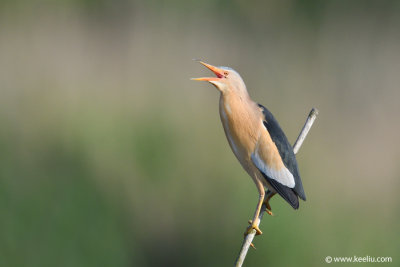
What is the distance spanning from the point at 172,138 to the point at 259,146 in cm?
103

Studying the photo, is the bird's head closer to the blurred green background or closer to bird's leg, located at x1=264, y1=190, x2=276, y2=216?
bird's leg, located at x1=264, y1=190, x2=276, y2=216

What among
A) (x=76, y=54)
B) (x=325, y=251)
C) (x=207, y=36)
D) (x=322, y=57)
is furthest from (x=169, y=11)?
(x=325, y=251)

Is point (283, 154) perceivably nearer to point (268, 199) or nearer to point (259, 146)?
point (259, 146)

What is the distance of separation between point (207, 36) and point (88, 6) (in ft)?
2.09

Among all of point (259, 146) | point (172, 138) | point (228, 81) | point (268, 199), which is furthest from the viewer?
point (172, 138)

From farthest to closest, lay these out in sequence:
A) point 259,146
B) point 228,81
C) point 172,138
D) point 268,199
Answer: point 172,138 < point 268,199 < point 259,146 < point 228,81

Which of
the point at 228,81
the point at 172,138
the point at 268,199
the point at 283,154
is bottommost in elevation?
the point at 172,138

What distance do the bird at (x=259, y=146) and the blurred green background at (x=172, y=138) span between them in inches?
29.3

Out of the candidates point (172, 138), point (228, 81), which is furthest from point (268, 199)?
point (172, 138)

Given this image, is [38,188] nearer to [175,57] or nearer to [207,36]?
[175,57]

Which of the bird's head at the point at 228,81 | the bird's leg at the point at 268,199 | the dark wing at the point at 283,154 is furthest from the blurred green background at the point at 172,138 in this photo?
the bird's head at the point at 228,81

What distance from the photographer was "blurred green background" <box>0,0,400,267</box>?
2.49 m

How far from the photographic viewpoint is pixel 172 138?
2.66 meters

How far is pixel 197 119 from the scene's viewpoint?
8.75 ft
